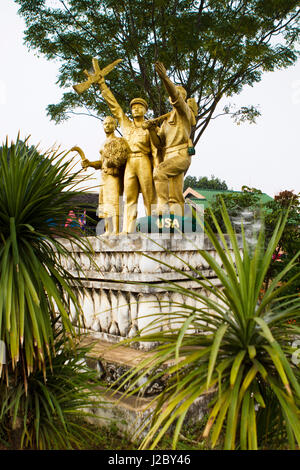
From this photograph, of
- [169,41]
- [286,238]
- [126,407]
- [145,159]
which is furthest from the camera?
[169,41]

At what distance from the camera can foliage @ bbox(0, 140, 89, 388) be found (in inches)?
84.5

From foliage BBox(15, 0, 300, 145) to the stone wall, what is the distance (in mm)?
6822

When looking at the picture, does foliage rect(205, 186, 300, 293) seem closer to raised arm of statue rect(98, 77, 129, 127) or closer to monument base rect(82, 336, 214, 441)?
monument base rect(82, 336, 214, 441)

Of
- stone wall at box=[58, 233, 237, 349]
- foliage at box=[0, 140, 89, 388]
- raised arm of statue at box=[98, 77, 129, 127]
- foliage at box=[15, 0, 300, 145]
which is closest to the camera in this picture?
foliage at box=[0, 140, 89, 388]

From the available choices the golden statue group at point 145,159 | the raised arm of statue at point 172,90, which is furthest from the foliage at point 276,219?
the raised arm of statue at point 172,90

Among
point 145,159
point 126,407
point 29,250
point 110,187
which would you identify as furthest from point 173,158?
point 126,407

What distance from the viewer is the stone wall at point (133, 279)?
3729mm

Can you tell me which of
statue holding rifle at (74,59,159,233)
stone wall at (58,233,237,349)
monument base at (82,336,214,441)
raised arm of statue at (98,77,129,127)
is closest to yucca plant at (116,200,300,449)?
monument base at (82,336,214,441)

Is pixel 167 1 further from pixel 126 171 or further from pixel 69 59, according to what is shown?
pixel 126 171

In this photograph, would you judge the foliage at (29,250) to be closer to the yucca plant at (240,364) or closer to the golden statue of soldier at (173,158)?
the yucca plant at (240,364)

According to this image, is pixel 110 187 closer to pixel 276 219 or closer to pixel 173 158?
pixel 173 158

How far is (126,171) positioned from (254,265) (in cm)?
348

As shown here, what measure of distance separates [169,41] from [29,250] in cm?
897

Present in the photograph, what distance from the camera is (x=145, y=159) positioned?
5.01 m
